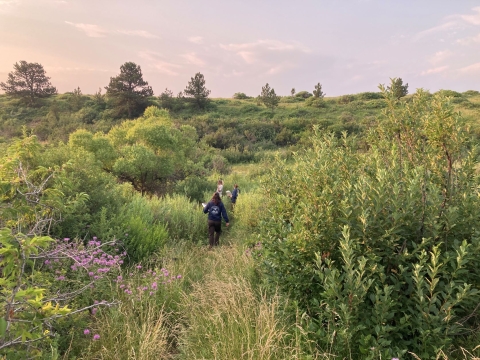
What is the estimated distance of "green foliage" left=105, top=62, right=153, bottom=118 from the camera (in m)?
41.7

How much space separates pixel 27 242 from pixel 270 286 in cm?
251

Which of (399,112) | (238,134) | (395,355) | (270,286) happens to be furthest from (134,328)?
(238,134)

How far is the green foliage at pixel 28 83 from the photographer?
1845 inches

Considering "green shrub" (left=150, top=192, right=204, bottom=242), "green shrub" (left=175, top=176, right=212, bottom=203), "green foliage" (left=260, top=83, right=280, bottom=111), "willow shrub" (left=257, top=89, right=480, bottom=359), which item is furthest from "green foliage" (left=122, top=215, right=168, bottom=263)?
"green foliage" (left=260, top=83, right=280, bottom=111)

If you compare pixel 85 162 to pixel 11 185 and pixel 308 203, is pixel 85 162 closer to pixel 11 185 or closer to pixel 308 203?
pixel 11 185

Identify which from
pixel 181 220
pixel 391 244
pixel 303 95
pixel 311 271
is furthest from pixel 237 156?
pixel 303 95

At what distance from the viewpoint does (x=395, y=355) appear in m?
2.27

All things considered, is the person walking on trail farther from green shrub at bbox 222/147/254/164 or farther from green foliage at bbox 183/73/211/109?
green foliage at bbox 183/73/211/109

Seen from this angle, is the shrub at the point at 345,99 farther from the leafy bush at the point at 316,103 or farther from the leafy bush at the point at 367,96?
the leafy bush at the point at 316,103

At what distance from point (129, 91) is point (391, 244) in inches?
1819

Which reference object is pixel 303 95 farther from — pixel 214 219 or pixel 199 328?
pixel 199 328

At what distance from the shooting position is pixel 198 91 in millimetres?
49750

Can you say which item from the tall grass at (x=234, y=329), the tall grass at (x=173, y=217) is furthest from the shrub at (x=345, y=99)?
the tall grass at (x=234, y=329)

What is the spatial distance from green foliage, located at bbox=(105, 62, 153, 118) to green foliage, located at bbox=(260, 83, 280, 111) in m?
19.1
